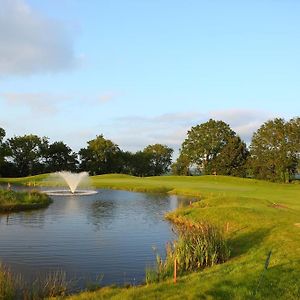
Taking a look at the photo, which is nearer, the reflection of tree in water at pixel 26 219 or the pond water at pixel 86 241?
the pond water at pixel 86 241

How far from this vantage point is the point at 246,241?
A: 94.5 feet

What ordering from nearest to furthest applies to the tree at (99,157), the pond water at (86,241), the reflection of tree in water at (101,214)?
the pond water at (86,241) < the reflection of tree in water at (101,214) < the tree at (99,157)

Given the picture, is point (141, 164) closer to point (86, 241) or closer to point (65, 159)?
point (65, 159)

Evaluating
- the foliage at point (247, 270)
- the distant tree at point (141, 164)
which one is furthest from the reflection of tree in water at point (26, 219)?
the distant tree at point (141, 164)

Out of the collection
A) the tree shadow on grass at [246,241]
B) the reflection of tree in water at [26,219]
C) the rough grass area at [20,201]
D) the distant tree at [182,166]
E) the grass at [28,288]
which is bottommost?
the grass at [28,288]

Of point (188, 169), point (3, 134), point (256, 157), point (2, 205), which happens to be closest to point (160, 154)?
point (188, 169)

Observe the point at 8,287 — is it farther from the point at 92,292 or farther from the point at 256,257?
the point at 256,257

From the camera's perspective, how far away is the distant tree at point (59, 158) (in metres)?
149

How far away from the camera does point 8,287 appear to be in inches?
692

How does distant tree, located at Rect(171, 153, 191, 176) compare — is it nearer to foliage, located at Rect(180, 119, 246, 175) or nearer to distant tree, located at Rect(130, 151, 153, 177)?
foliage, located at Rect(180, 119, 246, 175)

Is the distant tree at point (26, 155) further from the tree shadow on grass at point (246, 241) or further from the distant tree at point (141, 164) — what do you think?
the tree shadow on grass at point (246, 241)

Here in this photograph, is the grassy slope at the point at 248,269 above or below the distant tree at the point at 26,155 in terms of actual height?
below

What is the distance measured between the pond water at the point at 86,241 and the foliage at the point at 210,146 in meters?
86.2

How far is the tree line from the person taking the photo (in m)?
116
